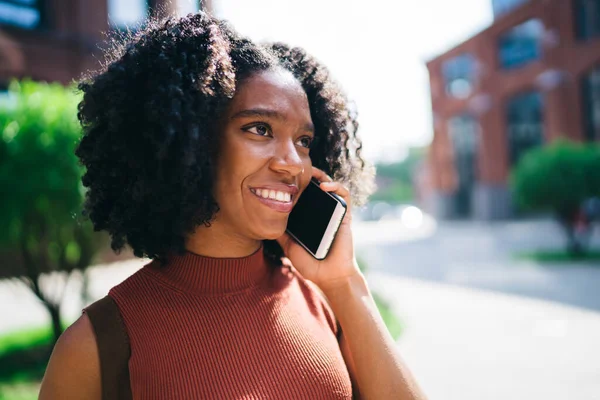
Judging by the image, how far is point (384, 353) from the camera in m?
1.47

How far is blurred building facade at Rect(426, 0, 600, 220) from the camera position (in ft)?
80.8

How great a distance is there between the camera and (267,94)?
57.7 inches

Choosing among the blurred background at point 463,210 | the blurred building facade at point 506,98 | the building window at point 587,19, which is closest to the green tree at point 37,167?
the blurred background at point 463,210

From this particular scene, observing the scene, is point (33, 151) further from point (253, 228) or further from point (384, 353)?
point (384, 353)

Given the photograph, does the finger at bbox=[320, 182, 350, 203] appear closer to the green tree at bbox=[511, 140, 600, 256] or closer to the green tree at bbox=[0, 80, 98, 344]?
the green tree at bbox=[0, 80, 98, 344]

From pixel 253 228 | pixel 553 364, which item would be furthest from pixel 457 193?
pixel 253 228

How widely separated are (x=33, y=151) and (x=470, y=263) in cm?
1209

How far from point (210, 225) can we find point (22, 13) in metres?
14.7

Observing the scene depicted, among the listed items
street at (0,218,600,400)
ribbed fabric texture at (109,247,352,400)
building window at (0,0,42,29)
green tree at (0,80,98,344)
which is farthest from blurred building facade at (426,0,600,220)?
ribbed fabric texture at (109,247,352,400)

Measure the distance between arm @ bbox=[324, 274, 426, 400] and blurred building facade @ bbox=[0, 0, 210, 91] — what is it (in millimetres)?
12187

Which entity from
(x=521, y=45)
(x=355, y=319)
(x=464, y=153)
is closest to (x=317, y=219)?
(x=355, y=319)

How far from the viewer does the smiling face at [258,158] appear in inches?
56.8

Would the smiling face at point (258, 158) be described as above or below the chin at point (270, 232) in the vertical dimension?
above

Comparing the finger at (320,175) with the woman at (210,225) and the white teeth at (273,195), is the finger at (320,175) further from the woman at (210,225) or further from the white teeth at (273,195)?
the white teeth at (273,195)
